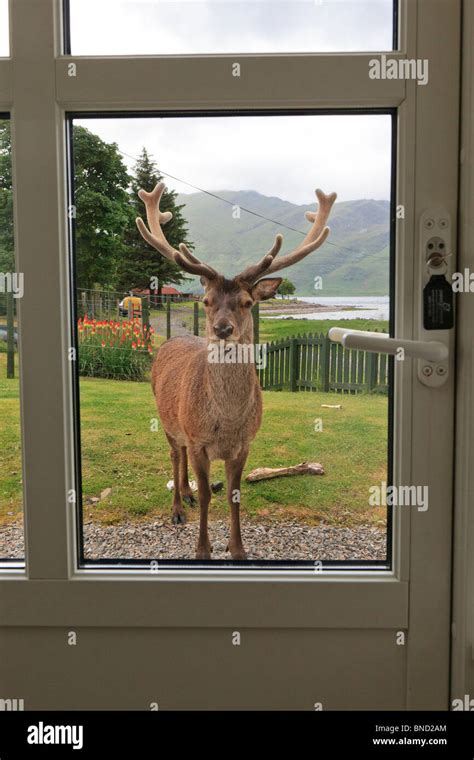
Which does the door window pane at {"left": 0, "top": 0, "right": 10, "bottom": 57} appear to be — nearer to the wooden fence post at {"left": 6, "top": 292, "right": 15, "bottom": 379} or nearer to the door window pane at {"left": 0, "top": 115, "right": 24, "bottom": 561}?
the door window pane at {"left": 0, "top": 115, "right": 24, "bottom": 561}

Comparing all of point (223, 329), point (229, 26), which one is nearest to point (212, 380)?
point (223, 329)

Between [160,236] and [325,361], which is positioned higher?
[160,236]

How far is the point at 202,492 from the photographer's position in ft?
4.18

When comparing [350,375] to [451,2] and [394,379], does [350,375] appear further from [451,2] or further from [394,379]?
[451,2]

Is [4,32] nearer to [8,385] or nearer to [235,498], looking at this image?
[8,385]

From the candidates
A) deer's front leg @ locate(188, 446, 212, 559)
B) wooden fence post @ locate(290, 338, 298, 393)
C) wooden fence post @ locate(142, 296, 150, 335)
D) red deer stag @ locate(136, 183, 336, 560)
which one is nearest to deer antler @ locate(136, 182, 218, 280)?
red deer stag @ locate(136, 183, 336, 560)

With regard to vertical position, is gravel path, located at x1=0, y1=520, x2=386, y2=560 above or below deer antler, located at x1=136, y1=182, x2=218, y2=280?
below

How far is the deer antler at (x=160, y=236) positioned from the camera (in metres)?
1.24

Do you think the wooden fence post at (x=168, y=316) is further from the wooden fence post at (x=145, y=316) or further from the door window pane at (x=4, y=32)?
the door window pane at (x=4, y=32)

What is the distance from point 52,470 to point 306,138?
853 mm

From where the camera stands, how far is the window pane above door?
3.89 feet

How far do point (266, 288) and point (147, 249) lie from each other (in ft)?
0.87

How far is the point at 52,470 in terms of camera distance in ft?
3.99

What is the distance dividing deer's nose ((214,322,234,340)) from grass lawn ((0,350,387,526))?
0.15 meters
